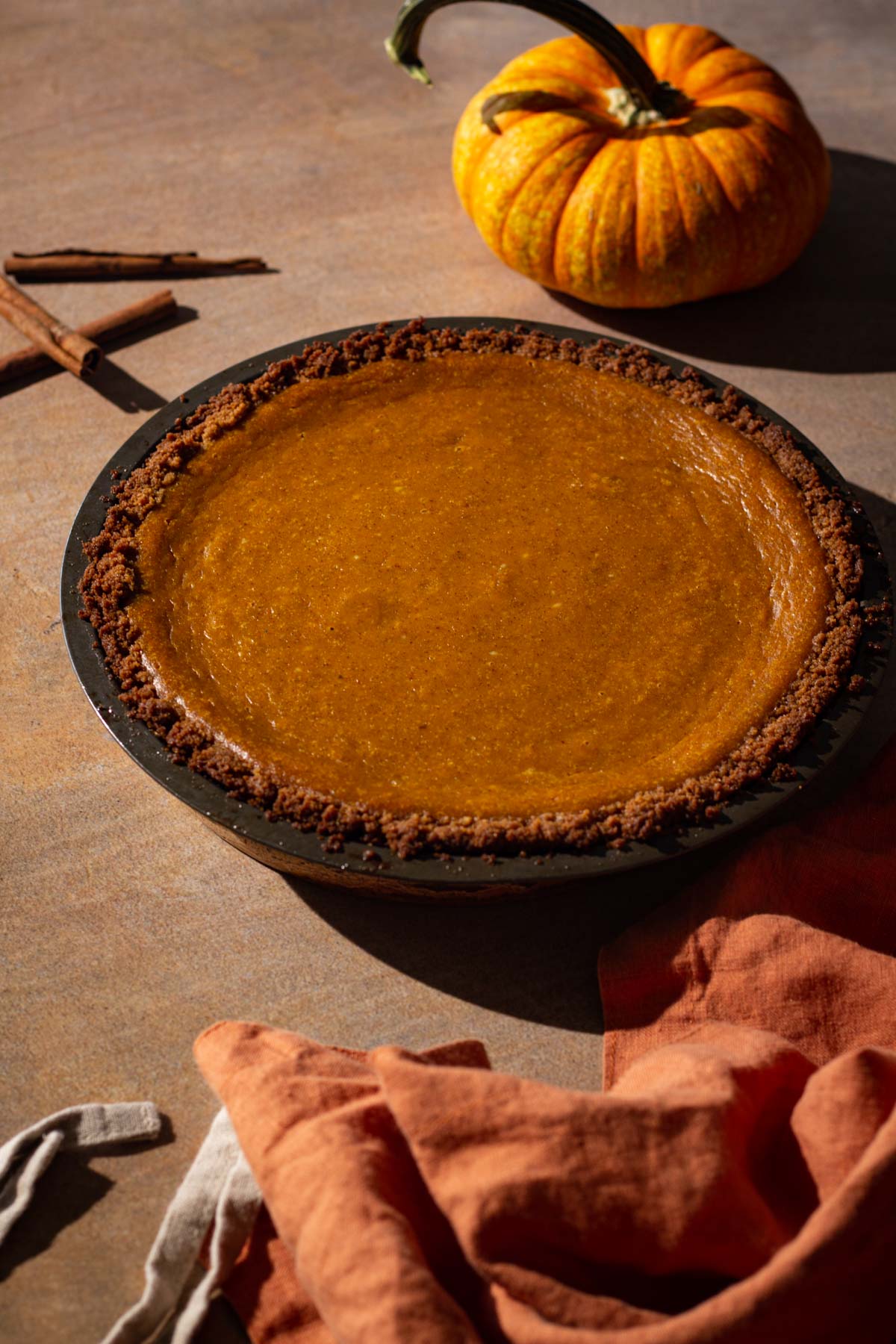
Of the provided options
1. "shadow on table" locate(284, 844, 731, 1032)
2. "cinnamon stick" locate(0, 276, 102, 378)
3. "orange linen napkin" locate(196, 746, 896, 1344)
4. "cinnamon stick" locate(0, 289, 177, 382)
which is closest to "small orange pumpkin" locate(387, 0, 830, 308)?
"cinnamon stick" locate(0, 289, 177, 382)

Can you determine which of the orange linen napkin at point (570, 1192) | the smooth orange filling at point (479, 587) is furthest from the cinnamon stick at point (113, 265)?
the orange linen napkin at point (570, 1192)

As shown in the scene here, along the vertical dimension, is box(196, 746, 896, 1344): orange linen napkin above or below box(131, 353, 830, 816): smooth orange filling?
below

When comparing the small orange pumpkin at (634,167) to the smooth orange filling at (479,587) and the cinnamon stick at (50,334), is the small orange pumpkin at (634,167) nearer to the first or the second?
the smooth orange filling at (479,587)

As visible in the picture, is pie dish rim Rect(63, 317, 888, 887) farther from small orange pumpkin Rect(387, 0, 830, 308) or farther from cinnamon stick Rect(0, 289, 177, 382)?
small orange pumpkin Rect(387, 0, 830, 308)

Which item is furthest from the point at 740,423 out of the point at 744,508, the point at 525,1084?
the point at 525,1084

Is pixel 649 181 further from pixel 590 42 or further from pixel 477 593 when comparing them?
pixel 477 593

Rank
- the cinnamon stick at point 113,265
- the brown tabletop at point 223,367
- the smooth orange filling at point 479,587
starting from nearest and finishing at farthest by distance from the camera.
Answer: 1. the brown tabletop at point 223,367
2. the smooth orange filling at point 479,587
3. the cinnamon stick at point 113,265
